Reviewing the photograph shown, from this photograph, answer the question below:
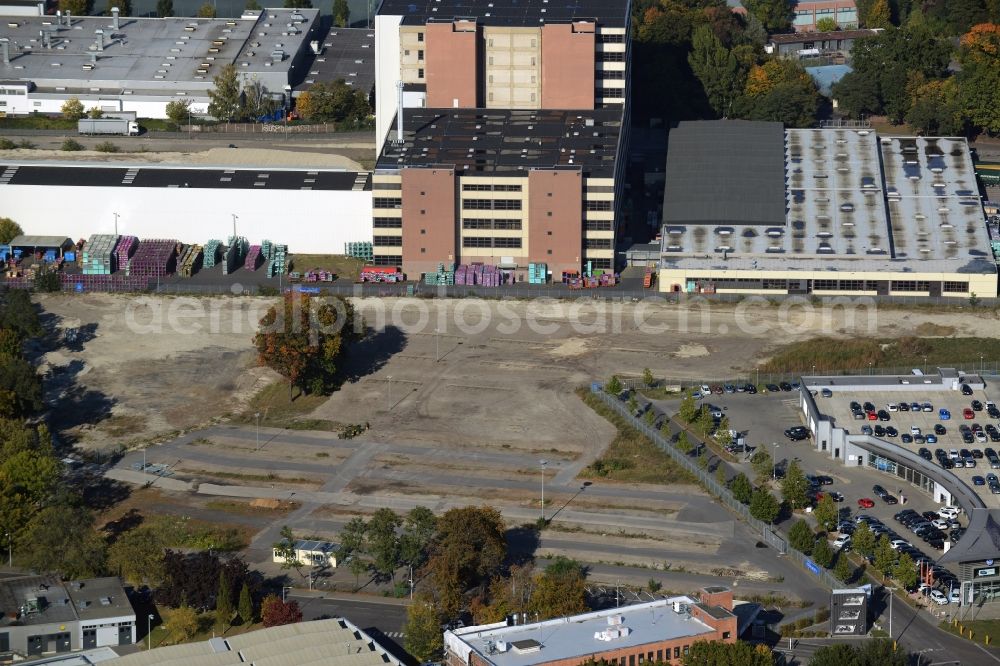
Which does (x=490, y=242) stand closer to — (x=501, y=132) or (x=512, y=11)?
(x=501, y=132)

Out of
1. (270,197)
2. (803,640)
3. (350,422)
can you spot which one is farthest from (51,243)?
(803,640)

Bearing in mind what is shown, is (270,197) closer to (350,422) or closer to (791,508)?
(350,422)

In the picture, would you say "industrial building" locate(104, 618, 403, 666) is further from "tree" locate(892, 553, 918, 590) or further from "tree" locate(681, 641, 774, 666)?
"tree" locate(892, 553, 918, 590)

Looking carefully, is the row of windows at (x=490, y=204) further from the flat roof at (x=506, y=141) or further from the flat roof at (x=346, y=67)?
the flat roof at (x=346, y=67)

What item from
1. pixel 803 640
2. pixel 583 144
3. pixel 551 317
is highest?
pixel 583 144

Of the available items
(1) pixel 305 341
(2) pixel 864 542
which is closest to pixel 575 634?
(2) pixel 864 542

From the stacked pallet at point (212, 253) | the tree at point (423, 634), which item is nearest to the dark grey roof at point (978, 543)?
the tree at point (423, 634)
